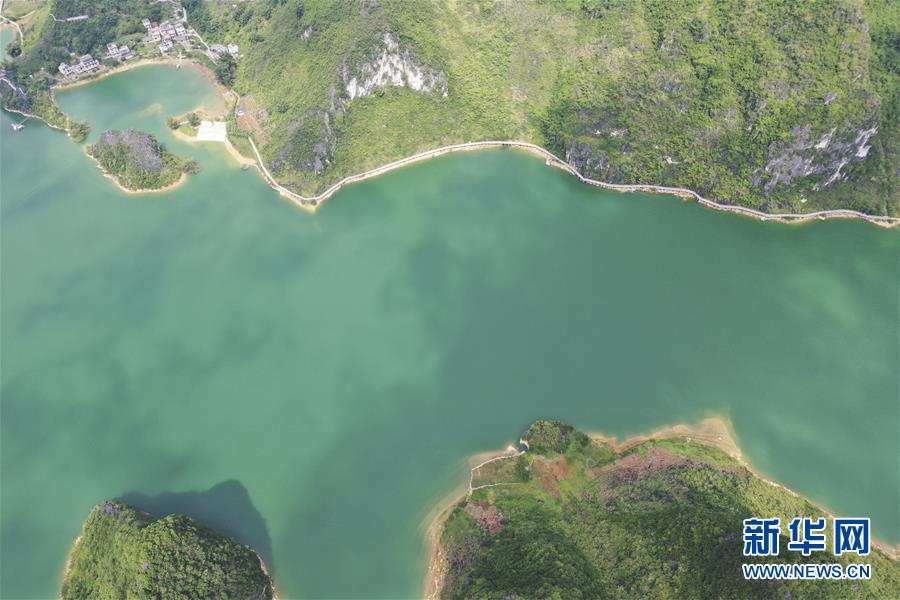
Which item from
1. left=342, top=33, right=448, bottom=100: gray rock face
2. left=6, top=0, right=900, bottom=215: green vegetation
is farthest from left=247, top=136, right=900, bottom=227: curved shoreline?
left=342, top=33, right=448, bottom=100: gray rock face

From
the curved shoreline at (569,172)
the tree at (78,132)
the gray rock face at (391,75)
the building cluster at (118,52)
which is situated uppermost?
the building cluster at (118,52)

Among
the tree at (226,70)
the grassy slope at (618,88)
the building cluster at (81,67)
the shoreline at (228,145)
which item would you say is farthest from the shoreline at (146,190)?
the building cluster at (81,67)

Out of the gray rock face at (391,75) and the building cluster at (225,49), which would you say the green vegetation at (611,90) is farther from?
the building cluster at (225,49)

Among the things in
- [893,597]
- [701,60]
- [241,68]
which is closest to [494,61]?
[701,60]

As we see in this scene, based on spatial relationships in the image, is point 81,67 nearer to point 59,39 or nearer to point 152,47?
point 59,39

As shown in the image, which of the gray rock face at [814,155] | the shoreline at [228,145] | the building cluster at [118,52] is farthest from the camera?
the building cluster at [118,52]

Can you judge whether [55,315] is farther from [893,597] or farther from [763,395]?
[893,597]

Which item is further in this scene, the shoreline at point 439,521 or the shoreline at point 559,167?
the shoreline at point 559,167
